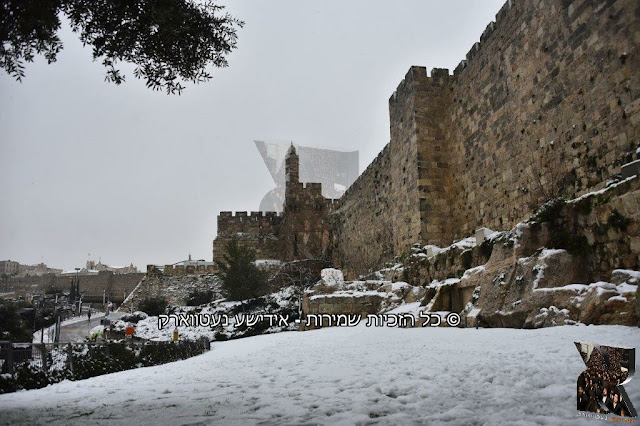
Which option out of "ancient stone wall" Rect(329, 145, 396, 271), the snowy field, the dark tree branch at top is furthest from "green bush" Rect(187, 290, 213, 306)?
the dark tree branch at top

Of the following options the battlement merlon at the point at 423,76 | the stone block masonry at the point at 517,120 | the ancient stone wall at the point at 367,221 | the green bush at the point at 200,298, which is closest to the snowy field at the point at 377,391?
the stone block masonry at the point at 517,120

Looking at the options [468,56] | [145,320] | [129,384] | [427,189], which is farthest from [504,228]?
[145,320]

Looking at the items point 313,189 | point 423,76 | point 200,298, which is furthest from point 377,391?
point 313,189

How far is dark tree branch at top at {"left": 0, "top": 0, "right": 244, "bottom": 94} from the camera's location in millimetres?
2850

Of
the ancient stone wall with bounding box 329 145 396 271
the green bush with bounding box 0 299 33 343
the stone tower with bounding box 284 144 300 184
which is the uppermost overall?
the stone tower with bounding box 284 144 300 184

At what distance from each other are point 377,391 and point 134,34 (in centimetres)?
299

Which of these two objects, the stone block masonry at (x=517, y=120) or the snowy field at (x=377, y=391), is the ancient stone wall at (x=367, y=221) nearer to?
the stone block masonry at (x=517, y=120)

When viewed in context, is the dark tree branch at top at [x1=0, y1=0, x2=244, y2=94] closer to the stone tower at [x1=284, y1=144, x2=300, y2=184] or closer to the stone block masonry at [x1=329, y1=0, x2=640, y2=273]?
the stone block masonry at [x1=329, y1=0, x2=640, y2=273]

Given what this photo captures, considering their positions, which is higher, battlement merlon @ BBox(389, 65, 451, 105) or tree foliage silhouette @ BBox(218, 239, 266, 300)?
battlement merlon @ BBox(389, 65, 451, 105)

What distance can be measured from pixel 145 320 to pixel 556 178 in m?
14.4

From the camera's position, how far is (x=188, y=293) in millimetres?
24094

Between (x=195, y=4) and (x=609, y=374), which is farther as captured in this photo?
(x=195, y=4)

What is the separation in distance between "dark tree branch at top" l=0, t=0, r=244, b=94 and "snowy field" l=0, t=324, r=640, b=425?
223 cm

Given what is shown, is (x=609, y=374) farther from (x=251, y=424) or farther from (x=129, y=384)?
(x=129, y=384)
